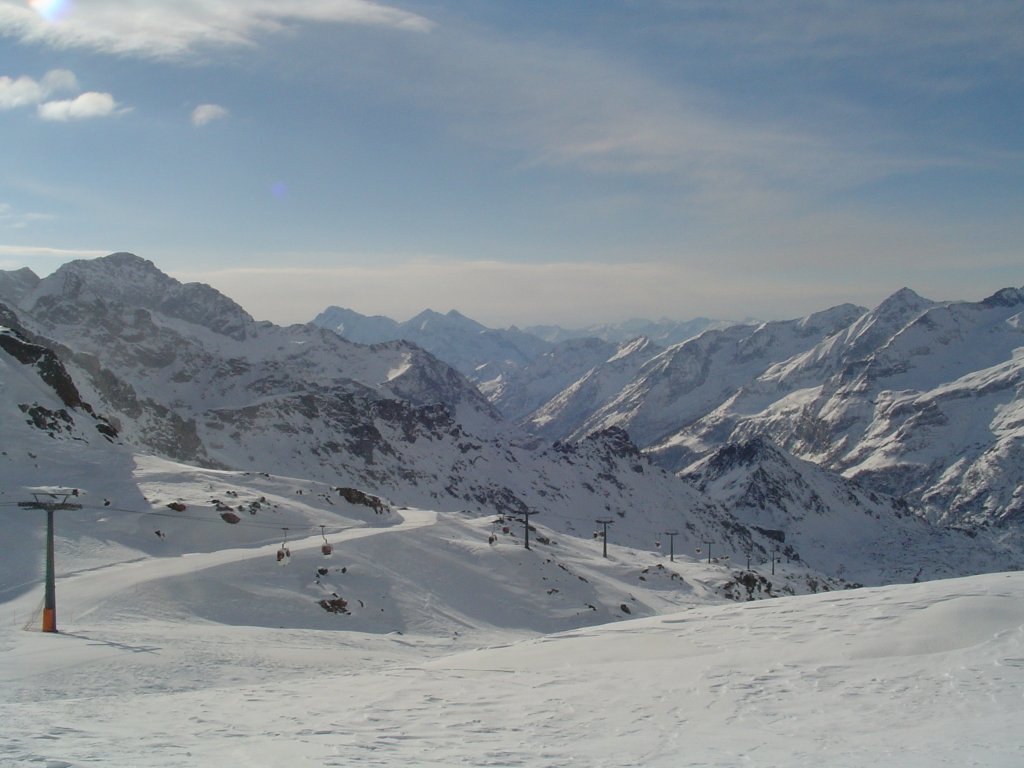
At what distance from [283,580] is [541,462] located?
15908cm

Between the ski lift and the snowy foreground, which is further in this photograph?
the ski lift

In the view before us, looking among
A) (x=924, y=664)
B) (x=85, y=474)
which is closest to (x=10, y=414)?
(x=85, y=474)

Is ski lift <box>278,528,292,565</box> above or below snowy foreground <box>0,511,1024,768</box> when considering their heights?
below

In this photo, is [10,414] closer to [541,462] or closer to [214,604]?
[214,604]

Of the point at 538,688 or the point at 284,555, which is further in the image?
the point at 284,555

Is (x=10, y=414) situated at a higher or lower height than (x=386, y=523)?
higher

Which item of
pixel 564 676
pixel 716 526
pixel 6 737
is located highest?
pixel 6 737

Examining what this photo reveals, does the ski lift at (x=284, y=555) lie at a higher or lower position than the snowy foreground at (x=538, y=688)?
lower

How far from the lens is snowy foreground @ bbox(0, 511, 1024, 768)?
13672 millimetres

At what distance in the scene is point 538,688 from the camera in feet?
62.3

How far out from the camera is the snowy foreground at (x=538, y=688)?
1367 centimetres

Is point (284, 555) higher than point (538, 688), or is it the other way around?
point (538, 688)

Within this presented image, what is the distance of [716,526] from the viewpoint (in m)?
190

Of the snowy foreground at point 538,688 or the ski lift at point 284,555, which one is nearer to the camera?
the snowy foreground at point 538,688
